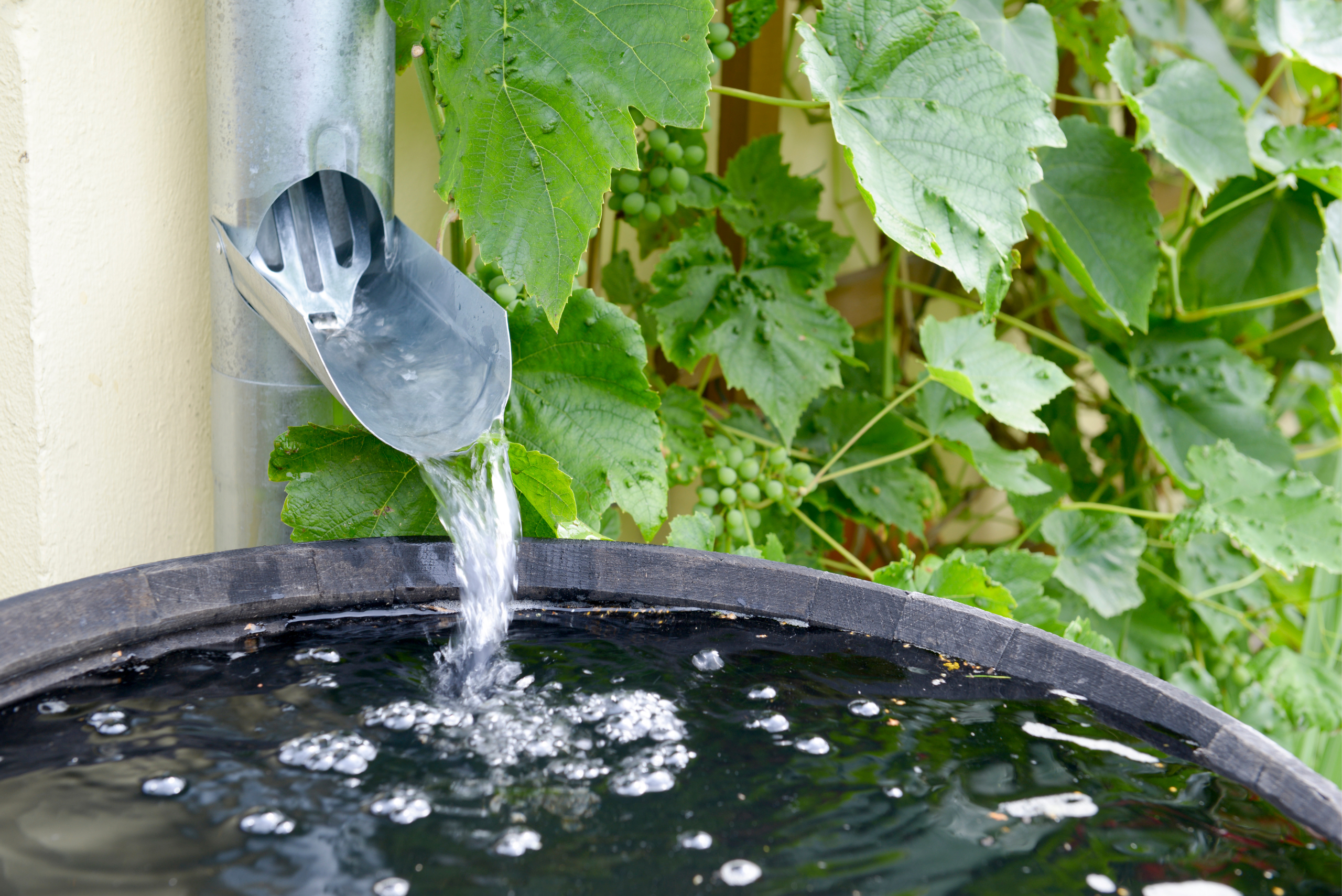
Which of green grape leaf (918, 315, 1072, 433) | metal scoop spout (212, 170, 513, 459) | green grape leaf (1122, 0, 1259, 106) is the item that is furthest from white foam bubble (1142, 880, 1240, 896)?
green grape leaf (1122, 0, 1259, 106)

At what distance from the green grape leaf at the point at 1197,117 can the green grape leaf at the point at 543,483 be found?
902mm

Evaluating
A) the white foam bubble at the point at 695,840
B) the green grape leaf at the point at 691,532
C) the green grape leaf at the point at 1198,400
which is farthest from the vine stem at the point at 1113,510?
the white foam bubble at the point at 695,840

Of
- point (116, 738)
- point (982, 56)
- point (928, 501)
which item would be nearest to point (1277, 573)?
point (928, 501)

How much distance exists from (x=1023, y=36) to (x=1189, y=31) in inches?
28.6

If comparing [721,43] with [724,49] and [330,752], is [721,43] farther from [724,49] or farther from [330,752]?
[330,752]

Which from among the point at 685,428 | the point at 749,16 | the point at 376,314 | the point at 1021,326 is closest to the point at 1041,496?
the point at 1021,326

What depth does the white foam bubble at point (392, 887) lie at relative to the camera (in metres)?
0.44

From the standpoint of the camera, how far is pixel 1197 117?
125 cm

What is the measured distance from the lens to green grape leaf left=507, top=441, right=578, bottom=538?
78 cm

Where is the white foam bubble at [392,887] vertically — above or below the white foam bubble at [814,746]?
below

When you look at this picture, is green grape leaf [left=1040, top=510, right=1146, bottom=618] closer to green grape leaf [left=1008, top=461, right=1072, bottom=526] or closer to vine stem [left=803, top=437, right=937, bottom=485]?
green grape leaf [left=1008, top=461, right=1072, bottom=526]

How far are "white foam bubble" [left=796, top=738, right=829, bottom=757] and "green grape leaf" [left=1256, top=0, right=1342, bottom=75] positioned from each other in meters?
1.24

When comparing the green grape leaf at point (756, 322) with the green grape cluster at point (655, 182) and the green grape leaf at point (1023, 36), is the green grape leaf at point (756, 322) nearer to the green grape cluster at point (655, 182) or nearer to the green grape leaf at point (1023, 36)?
the green grape cluster at point (655, 182)

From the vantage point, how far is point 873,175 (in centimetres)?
85
